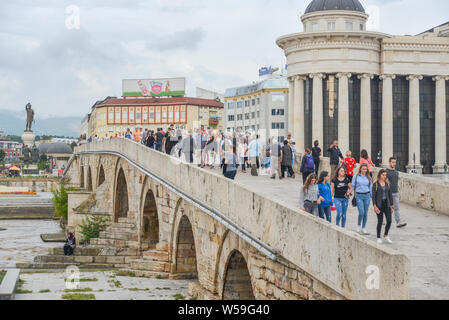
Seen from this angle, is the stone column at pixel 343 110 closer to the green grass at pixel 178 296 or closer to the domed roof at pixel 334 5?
the domed roof at pixel 334 5

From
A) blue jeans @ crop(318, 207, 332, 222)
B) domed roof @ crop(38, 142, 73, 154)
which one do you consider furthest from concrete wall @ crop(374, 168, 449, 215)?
domed roof @ crop(38, 142, 73, 154)

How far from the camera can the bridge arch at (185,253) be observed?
58.6 feet

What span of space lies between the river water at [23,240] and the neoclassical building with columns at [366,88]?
17573 mm

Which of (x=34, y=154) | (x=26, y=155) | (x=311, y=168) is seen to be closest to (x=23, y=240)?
(x=311, y=168)

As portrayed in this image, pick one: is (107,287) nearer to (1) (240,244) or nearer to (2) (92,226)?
(1) (240,244)

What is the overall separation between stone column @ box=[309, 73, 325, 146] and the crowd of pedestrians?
13.7 m

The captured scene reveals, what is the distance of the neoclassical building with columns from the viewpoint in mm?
39625

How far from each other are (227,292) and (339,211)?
3.14 meters

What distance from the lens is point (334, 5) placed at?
137 ft

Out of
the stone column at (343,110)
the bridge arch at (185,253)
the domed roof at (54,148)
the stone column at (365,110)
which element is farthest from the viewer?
the domed roof at (54,148)

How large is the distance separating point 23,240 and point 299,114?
18793mm

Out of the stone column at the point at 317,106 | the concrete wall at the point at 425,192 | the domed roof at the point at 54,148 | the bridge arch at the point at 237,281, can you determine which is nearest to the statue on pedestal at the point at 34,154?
the domed roof at the point at 54,148
